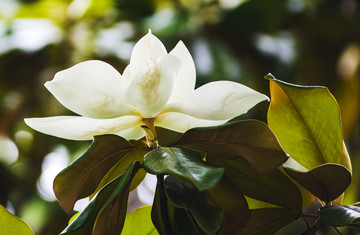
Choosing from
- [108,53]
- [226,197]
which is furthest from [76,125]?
[108,53]

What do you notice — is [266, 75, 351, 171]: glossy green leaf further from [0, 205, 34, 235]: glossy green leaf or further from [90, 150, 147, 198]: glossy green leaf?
[0, 205, 34, 235]: glossy green leaf

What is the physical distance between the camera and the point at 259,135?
385 millimetres

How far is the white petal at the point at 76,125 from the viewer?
1.36ft

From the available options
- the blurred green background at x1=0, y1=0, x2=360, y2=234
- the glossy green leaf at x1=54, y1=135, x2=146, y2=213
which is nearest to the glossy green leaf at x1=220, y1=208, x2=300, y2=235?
the glossy green leaf at x1=54, y1=135, x2=146, y2=213

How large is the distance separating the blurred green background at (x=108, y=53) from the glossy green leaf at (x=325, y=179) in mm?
1754

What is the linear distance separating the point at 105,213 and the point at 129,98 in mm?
96

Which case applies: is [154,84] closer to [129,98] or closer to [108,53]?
[129,98]

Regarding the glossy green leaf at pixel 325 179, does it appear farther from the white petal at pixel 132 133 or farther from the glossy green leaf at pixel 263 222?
the white petal at pixel 132 133

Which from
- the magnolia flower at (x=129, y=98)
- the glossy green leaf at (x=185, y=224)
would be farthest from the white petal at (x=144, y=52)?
the glossy green leaf at (x=185, y=224)

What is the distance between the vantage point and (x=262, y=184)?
0.44 metres

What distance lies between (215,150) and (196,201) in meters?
0.05

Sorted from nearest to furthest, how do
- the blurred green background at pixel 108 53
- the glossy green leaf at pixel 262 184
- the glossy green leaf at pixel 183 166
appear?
the glossy green leaf at pixel 183 166 < the glossy green leaf at pixel 262 184 < the blurred green background at pixel 108 53

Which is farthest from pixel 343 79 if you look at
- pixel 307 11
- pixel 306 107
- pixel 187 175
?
pixel 187 175

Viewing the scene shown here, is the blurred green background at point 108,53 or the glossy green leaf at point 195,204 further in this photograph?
the blurred green background at point 108,53
